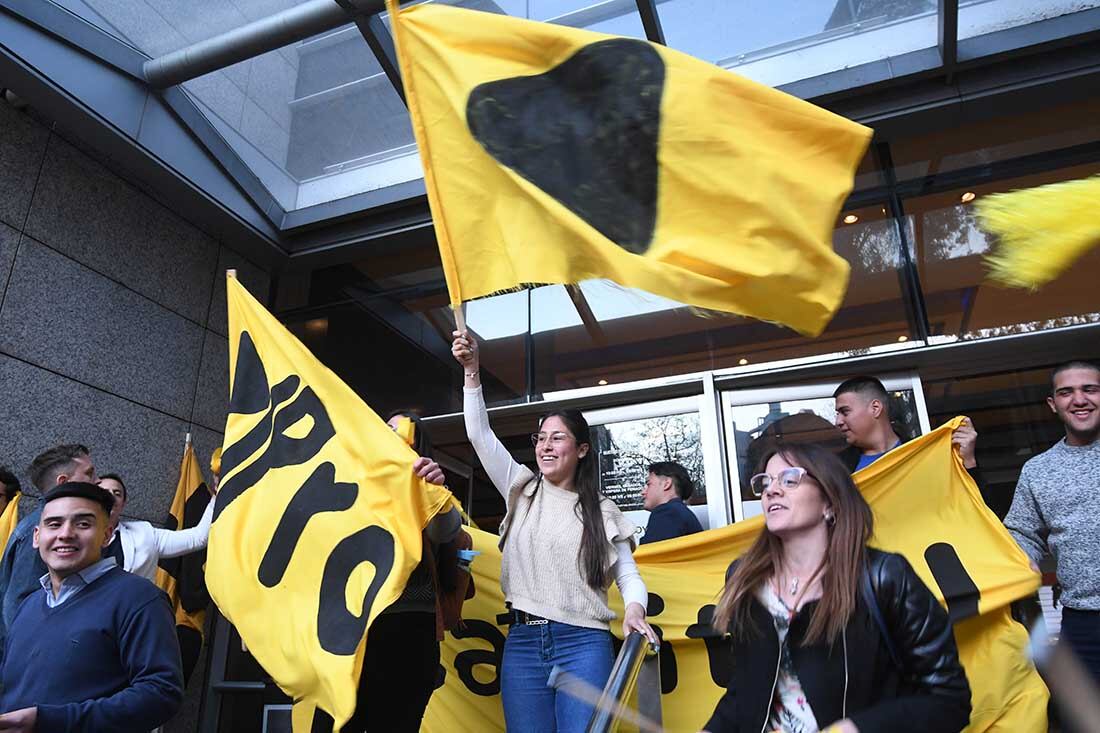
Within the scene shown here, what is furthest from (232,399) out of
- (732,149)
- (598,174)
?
(732,149)

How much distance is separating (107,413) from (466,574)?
3.80 meters

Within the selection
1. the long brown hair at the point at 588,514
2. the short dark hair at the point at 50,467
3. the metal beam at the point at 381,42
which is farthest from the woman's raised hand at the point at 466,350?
the metal beam at the point at 381,42

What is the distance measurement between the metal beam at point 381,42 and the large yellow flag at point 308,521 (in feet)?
8.06

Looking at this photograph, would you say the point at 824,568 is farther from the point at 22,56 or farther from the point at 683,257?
the point at 22,56

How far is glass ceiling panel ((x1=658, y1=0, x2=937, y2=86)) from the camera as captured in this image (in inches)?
216

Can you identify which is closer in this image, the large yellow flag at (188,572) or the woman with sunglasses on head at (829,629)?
the woman with sunglasses on head at (829,629)

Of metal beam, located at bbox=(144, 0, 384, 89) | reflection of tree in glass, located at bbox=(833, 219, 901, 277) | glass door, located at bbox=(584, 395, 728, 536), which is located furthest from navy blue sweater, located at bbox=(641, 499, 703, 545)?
metal beam, located at bbox=(144, 0, 384, 89)

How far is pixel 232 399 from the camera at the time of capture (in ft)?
12.5

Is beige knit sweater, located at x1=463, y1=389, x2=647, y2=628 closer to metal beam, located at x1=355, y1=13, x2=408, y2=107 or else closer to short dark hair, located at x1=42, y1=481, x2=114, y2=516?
short dark hair, located at x1=42, y1=481, x2=114, y2=516

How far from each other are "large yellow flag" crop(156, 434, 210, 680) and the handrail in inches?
172

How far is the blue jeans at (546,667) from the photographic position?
2705 mm

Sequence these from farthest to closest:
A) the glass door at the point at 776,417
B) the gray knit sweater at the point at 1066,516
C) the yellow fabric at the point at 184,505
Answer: the yellow fabric at the point at 184,505, the glass door at the point at 776,417, the gray knit sweater at the point at 1066,516

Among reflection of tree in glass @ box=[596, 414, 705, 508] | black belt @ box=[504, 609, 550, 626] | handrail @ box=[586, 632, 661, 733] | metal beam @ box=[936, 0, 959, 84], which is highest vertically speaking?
metal beam @ box=[936, 0, 959, 84]

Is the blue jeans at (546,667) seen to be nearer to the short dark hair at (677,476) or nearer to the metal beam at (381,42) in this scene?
the short dark hair at (677,476)
